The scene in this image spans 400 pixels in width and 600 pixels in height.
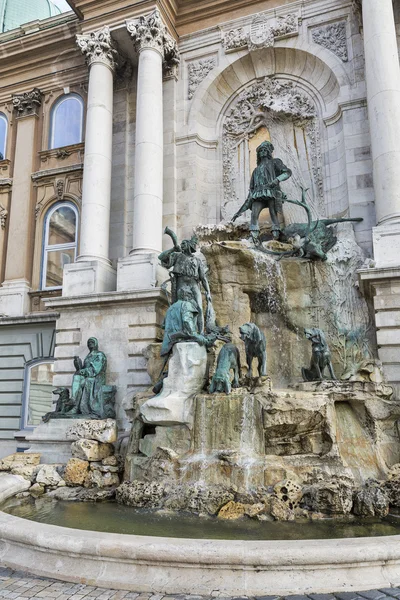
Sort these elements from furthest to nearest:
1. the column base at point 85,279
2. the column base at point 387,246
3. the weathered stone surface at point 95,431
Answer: the column base at point 85,279 < the column base at point 387,246 < the weathered stone surface at point 95,431

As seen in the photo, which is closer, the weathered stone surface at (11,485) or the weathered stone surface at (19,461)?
the weathered stone surface at (11,485)

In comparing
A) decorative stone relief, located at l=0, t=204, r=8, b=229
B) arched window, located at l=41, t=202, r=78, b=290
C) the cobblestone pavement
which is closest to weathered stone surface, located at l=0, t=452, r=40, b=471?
the cobblestone pavement

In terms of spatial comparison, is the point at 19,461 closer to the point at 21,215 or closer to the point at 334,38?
the point at 21,215

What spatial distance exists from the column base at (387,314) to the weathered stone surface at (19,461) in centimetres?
726

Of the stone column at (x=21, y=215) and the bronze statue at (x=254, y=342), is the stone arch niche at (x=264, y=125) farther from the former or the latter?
the bronze statue at (x=254, y=342)

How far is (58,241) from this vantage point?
55.8 feet

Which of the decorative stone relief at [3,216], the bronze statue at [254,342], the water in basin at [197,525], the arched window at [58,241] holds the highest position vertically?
the decorative stone relief at [3,216]

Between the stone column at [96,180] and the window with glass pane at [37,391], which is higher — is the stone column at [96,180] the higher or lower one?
the higher one

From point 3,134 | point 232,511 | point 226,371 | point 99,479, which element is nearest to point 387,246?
point 226,371

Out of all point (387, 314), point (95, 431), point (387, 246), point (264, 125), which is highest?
point (264, 125)

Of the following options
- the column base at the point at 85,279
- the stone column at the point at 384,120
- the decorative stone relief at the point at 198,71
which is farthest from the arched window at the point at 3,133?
the stone column at the point at 384,120

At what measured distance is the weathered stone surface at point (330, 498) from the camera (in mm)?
6500

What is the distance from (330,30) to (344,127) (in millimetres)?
3310

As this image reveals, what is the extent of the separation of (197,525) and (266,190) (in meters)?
9.41
